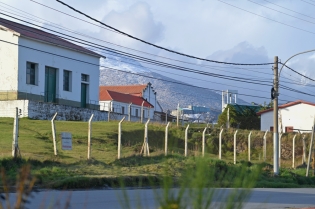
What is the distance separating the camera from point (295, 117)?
66438mm

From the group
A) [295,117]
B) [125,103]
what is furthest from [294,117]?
[125,103]

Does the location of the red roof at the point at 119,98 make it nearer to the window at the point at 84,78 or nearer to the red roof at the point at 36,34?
the window at the point at 84,78

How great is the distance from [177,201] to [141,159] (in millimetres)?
23454

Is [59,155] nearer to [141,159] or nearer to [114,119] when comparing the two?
[141,159]

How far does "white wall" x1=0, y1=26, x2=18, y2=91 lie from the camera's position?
45406 mm

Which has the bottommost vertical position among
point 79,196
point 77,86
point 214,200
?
point 79,196

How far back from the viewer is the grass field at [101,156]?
794 inches

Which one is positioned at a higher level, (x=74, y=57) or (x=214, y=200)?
(x=74, y=57)

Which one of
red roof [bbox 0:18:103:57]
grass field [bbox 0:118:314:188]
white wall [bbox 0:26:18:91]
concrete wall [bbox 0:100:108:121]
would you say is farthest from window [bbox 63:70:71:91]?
grass field [bbox 0:118:314:188]

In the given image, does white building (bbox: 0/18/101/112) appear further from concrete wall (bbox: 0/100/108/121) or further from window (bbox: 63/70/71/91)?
concrete wall (bbox: 0/100/108/121)

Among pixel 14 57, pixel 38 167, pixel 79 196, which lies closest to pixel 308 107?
pixel 14 57

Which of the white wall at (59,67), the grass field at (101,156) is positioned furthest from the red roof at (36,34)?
the grass field at (101,156)

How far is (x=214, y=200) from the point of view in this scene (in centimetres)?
372

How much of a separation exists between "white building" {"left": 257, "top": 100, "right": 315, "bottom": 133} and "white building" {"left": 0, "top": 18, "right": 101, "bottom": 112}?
69.6 ft
